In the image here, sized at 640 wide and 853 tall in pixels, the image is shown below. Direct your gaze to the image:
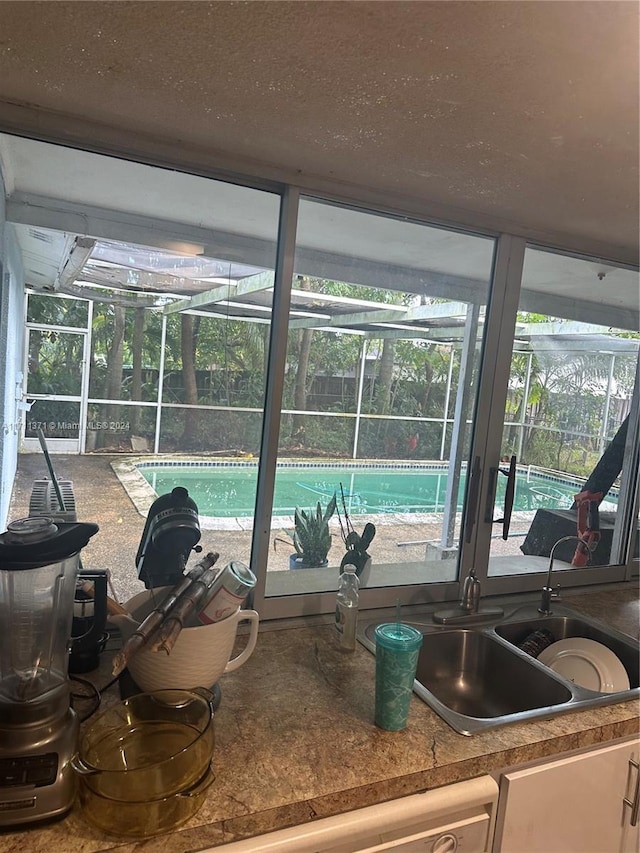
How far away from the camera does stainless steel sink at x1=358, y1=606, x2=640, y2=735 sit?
1550mm

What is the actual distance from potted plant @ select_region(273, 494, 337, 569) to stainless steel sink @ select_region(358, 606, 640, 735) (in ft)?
0.89

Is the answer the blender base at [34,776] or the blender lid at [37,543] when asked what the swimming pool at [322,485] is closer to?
the blender lid at [37,543]

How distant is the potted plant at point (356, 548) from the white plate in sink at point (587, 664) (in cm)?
60

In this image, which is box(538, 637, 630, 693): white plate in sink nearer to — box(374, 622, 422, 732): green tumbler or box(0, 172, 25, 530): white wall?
box(374, 622, 422, 732): green tumbler

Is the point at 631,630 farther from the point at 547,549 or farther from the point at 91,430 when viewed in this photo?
the point at 91,430

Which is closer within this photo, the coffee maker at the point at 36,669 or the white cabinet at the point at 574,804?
the coffee maker at the point at 36,669

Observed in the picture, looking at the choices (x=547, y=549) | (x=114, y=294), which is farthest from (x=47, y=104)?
(x=547, y=549)

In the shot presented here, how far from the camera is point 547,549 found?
2.28 m

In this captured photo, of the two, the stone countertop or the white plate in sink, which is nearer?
the stone countertop

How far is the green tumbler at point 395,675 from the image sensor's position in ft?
3.78

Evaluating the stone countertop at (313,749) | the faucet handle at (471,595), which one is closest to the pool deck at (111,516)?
the stone countertop at (313,749)

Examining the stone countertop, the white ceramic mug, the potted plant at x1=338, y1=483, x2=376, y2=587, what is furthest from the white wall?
the potted plant at x1=338, y1=483, x2=376, y2=587

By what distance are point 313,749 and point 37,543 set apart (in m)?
0.68

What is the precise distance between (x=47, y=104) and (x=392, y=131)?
79 cm
